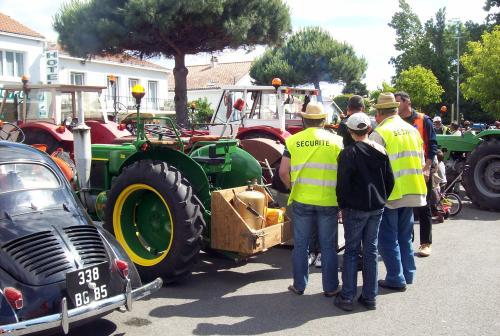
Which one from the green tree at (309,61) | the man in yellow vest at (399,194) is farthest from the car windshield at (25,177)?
the green tree at (309,61)

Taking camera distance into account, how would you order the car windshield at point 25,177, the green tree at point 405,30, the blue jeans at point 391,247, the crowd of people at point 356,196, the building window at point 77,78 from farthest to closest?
the green tree at point 405,30
the building window at point 77,78
the blue jeans at point 391,247
the crowd of people at point 356,196
the car windshield at point 25,177

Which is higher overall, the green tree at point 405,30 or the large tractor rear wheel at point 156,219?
the green tree at point 405,30

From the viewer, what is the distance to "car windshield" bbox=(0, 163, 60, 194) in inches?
173

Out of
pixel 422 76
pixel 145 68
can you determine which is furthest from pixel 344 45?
pixel 145 68

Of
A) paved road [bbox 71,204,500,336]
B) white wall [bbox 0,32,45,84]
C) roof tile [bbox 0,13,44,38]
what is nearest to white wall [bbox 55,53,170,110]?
white wall [bbox 0,32,45,84]

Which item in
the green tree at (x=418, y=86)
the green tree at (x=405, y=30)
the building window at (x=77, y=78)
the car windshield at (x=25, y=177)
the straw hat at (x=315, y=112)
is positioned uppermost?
the green tree at (x=405, y=30)

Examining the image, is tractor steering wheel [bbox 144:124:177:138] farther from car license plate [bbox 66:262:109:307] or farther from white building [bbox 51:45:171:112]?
white building [bbox 51:45:171:112]

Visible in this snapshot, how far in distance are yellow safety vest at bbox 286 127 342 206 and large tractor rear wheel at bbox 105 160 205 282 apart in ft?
3.36

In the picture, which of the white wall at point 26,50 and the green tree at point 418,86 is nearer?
the white wall at point 26,50

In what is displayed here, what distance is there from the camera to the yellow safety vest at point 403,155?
5.44 meters

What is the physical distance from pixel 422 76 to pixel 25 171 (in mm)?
30912

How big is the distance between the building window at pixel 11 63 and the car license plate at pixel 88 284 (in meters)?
25.8

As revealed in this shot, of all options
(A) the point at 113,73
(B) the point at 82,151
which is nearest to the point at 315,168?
(B) the point at 82,151

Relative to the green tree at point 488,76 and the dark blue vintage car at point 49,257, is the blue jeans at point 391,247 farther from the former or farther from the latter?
the green tree at point 488,76
